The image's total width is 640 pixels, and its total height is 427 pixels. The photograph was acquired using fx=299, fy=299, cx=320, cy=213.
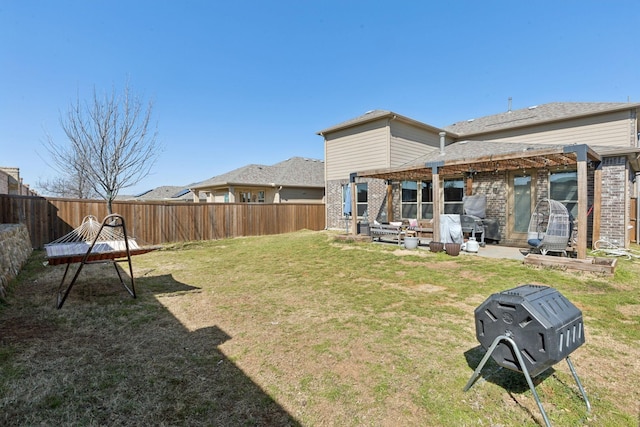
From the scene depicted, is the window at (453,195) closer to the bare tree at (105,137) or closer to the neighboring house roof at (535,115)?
the neighboring house roof at (535,115)

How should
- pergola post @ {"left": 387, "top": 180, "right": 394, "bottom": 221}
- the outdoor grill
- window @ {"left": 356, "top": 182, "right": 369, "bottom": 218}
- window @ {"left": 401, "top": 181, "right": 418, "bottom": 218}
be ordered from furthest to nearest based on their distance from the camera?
window @ {"left": 356, "top": 182, "right": 369, "bottom": 218} → pergola post @ {"left": 387, "top": 180, "right": 394, "bottom": 221} → window @ {"left": 401, "top": 181, "right": 418, "bottom": 218} → the outdoor grill

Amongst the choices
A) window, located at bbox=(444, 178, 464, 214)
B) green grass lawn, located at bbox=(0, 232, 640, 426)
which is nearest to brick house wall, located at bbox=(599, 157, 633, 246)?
green grass lawn, located at bbox=(0, 232, 640, 426)

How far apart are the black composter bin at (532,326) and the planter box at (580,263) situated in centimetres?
508

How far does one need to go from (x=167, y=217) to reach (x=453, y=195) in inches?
462

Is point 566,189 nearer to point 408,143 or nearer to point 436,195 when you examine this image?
point 436,195

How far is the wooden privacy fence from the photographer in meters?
9.88

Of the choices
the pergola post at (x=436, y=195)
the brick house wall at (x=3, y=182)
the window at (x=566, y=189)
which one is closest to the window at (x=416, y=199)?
the pergola post at (x=436, y=195)

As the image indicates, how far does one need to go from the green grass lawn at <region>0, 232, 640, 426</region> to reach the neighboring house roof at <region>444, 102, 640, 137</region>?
10.2m

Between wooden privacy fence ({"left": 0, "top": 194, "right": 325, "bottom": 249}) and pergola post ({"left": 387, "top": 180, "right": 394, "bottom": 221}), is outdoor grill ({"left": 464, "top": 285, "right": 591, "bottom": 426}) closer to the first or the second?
pergola post ({"left": 387, "top": 180, "right": 394, "bottom": 221})

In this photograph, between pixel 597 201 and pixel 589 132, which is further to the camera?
pixel 589 132

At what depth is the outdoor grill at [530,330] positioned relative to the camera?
75.4 inches

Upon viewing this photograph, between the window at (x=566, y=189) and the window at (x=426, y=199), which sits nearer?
the window at (x=566, y=189)

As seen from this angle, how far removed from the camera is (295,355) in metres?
3.01

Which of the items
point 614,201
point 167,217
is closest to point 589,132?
point 614,201
